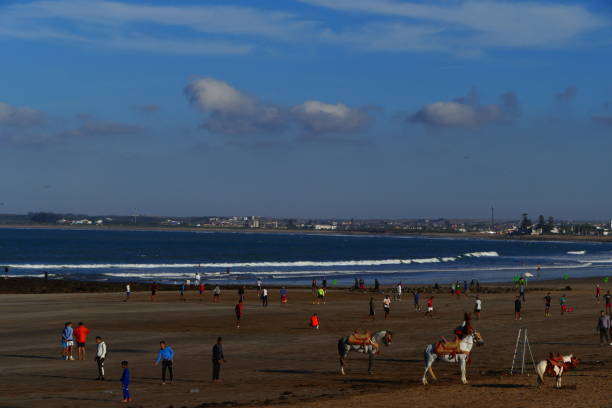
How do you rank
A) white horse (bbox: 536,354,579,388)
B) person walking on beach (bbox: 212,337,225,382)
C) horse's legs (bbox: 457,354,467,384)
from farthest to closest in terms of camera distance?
person walking on beach (bbox: 212,337,225,382), horse's legs (bbox: 457,354,467,384), white horse (bbox: 536,354,579,388)

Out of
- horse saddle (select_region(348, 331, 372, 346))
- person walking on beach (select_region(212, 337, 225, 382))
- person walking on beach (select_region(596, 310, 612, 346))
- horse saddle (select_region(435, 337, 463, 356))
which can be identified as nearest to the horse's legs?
horse saddle (select_region(435, 337, 463, 356))

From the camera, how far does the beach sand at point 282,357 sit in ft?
68.1

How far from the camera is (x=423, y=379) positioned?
22.3m

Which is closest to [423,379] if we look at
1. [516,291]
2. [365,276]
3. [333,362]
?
[333,362]

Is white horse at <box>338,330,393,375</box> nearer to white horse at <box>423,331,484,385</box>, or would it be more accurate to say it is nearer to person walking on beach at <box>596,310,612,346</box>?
white horse at <box>423,331,484,385</box>

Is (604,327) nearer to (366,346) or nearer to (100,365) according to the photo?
(366,346)

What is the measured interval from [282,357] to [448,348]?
7.38 m

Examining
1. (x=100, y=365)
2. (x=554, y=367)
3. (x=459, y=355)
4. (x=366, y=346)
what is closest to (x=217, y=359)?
(x=100, y=365)

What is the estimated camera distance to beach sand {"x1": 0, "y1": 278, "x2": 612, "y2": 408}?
68.1 ft

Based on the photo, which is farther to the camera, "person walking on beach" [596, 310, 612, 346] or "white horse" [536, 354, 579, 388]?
"person walking on beach" [596, 310, 612, 346]

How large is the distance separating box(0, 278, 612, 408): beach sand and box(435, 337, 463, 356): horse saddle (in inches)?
34.5

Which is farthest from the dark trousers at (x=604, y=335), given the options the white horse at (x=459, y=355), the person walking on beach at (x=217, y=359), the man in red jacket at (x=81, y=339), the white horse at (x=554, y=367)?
the man in red jacket at (x=81, y=339)

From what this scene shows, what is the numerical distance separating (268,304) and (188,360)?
75.1ft

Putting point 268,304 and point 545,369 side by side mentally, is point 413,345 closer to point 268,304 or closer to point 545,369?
point 545,369
